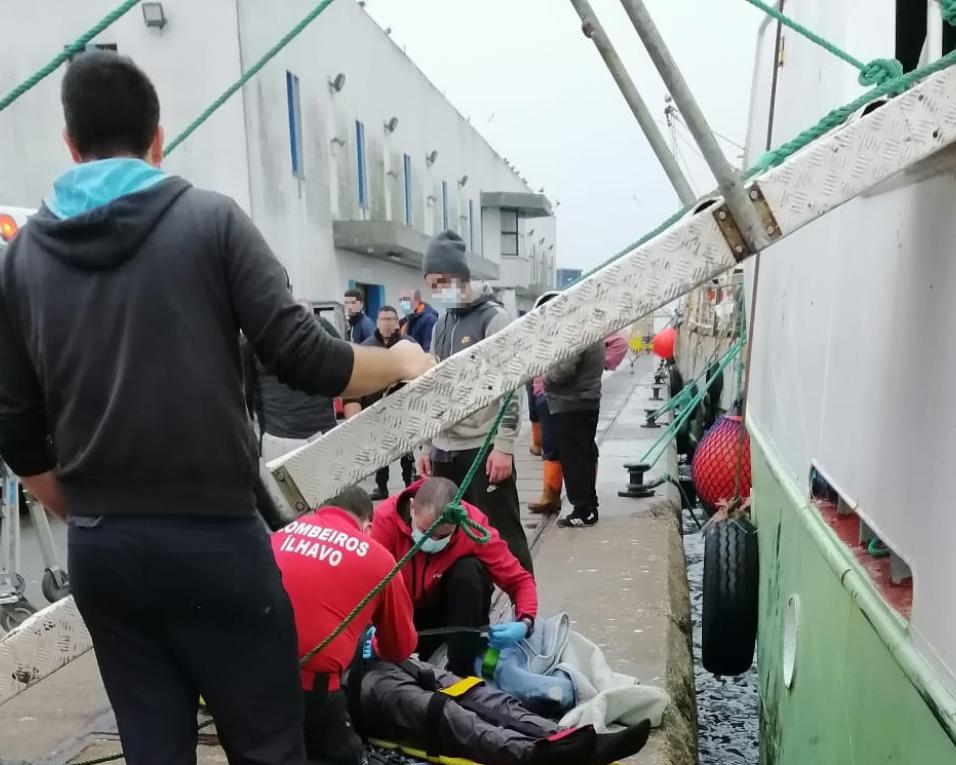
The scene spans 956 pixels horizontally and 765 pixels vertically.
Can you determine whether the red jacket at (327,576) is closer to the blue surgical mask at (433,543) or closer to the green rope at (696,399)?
the blue surgical mask at (433,543)

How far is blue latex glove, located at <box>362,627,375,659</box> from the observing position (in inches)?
125

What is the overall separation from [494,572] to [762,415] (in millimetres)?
1703

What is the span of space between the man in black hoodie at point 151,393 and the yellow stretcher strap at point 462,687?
4.60ft

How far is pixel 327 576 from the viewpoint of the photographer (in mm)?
2479

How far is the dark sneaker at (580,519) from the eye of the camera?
635cm

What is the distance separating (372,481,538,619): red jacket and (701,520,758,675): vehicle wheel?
107cm

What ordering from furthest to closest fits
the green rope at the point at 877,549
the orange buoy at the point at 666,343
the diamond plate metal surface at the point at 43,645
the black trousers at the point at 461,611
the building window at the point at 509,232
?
the building window at the point at 509,232
the orange buoy at the point at 666,343
the black trousers at the point at 461,611
the green rope at the point at 877,549
the diamond plate metal surface at the point at 43,645

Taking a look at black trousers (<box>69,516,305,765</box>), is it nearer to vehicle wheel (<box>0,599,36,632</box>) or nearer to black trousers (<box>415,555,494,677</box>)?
black trousers (<box>415,555,494,677</box>)

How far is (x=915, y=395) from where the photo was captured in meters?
1.71

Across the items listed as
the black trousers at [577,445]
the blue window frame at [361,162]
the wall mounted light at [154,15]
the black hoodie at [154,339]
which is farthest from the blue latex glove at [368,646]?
the blue window frame at [361,162]

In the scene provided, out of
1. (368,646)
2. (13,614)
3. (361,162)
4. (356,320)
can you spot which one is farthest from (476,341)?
(361,162)

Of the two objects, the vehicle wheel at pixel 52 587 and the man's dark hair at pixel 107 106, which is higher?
the man's dark hair at pixel 107 106

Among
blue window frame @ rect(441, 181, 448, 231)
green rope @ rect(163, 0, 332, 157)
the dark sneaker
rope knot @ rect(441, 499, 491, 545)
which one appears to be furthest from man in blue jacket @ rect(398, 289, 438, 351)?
blue window frame @ rect(441, 181, 448, 231)

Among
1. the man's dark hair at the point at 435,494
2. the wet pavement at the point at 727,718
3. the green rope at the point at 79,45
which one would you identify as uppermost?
the green rope at the point at 79,45
